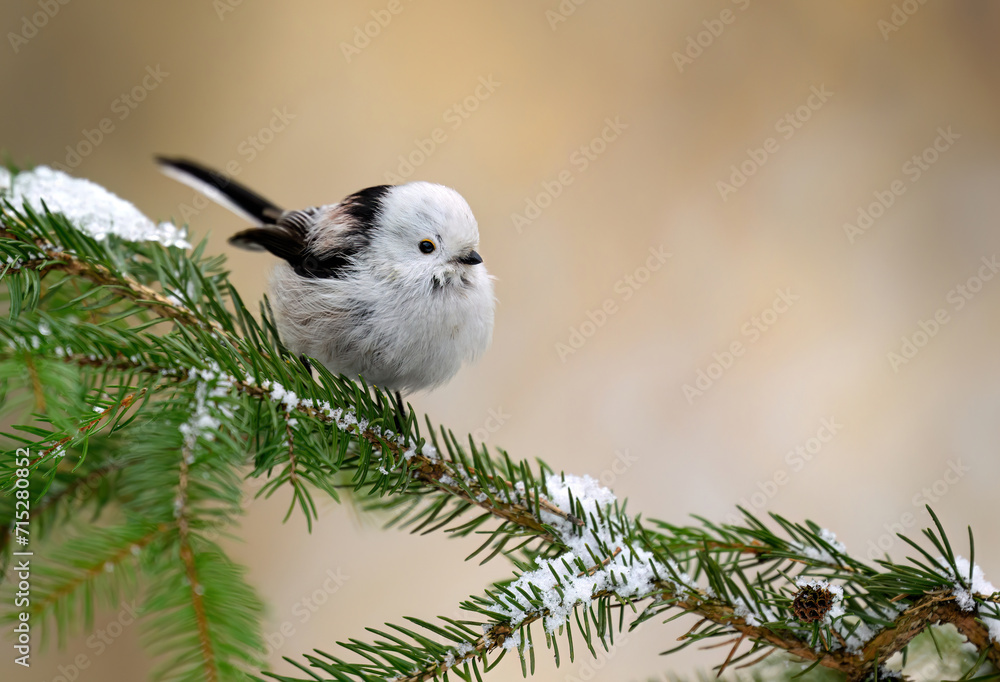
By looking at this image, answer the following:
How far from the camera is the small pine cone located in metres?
0.55

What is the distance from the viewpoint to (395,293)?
3.29 feet

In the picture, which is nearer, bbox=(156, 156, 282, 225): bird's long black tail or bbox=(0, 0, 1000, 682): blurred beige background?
bbox=(156, 156, 282, 225): bird's long black tail

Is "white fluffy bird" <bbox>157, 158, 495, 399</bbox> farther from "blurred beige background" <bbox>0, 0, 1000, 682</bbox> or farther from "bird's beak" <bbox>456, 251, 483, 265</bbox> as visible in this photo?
"blurred beige background" <bbox>0, 0, 1000, 682</bbox>

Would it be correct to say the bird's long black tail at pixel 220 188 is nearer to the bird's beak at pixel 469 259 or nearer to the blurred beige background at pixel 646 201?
the bird's beak at pixel 469 259

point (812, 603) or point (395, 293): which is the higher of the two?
point (395, 293)

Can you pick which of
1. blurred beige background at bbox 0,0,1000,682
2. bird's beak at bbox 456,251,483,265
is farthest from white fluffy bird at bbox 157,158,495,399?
blurred beige background at bbox 0,0,1000,682

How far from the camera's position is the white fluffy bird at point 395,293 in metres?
1.00

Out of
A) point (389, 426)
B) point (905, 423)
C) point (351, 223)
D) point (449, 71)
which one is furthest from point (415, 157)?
point (905, 423)

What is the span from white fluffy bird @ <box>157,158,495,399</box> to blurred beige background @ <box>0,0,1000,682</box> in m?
1.08

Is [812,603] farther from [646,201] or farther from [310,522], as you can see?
[646,201]

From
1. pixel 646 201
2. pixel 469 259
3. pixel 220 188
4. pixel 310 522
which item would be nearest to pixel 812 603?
pixel 310 522

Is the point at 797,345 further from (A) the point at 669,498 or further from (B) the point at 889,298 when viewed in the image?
(A) the point at 669,498

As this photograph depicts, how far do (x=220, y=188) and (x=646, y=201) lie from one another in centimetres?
135

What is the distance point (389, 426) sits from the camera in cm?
79
